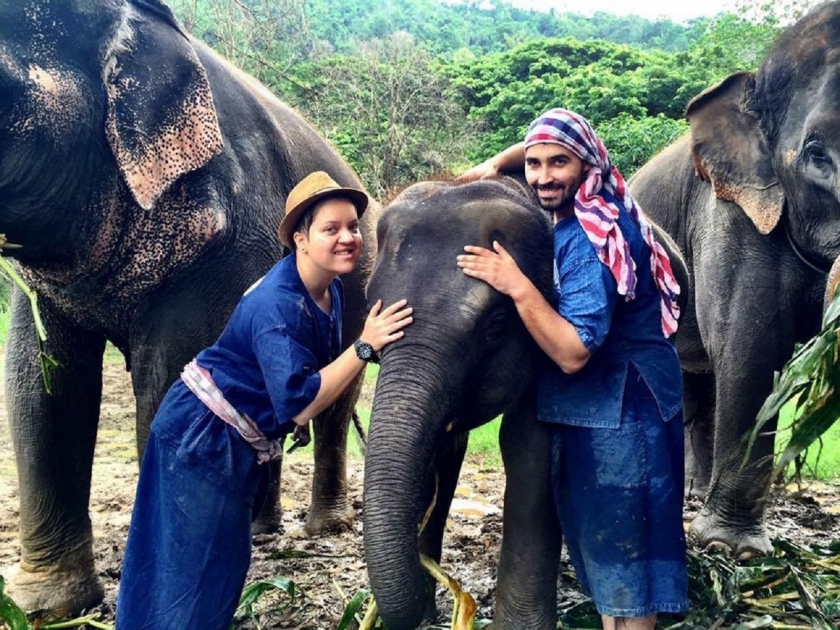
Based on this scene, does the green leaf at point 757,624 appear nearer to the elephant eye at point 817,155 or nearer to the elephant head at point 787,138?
the elephant head at point 787,138

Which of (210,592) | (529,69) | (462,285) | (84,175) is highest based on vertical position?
(529,69)

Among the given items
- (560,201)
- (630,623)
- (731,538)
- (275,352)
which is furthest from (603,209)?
(731,538)

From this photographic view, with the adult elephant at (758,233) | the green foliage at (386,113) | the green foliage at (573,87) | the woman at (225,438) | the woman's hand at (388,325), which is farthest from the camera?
the green foliage at (573,87)

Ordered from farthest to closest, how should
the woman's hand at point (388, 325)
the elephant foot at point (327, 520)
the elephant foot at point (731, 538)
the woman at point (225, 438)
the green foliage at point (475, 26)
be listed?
the green foliage at point (475, 26) < the elephant foot at point (327, 520) < the elephant foot at point (731, 538) < the woman at point (225, 438) < the woman's hand at point (388, 325)

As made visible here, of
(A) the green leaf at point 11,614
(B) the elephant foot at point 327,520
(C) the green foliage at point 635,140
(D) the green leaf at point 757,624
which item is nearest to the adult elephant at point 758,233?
(D) the green leaf at point 757,624

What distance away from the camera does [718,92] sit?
4.19 metres

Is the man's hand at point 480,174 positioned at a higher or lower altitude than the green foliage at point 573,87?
lower

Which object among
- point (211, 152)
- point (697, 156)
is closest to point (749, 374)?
point (697, 156)

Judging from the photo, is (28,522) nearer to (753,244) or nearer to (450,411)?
(450,411)

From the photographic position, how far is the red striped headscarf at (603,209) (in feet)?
7.70

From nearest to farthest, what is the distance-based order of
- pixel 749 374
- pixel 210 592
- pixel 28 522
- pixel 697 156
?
1. pixel 210 592
2. pixel 28 522
3. pixel 749 374
4. pixel 697 156

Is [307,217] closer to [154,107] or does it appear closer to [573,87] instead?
[154,107]

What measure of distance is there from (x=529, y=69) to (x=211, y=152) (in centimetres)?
2269

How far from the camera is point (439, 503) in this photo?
3.00 meters
